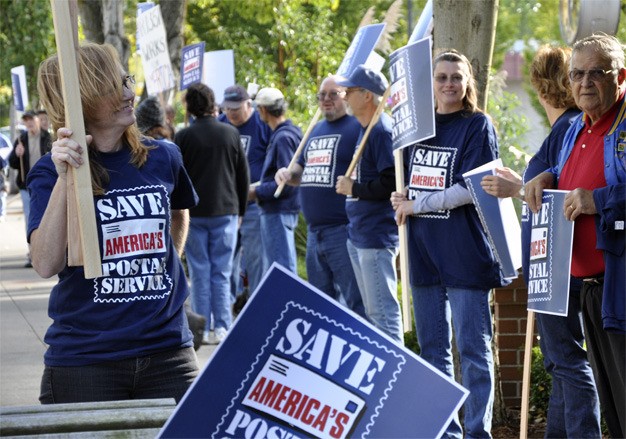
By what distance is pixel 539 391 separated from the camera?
6.84 metres

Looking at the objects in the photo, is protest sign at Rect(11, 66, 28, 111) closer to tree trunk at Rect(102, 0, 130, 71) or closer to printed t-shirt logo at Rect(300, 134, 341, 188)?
tree trunk at Rect(102, 0, 130, 71)

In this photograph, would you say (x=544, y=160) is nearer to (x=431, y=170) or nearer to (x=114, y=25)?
(x=431, y=170)

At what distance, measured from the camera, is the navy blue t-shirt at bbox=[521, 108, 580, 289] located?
17.5 ft

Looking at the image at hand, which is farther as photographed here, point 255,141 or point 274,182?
point 255,141

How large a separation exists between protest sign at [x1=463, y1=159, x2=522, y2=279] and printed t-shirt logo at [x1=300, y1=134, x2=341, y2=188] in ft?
8.69

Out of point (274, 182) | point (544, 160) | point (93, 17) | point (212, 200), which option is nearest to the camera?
point (544, 160)

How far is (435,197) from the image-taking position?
6000 mm

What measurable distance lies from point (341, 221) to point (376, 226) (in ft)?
2.82

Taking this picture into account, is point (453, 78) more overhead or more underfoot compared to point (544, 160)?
more overhead

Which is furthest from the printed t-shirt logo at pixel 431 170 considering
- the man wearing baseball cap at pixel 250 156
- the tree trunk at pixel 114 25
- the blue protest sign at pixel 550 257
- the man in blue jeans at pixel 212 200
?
the tree trunk at pixel 114 25

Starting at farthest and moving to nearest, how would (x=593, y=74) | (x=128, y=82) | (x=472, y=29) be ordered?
(x=472, y=29) < (x=593, y=74) < (x=128, y=82)

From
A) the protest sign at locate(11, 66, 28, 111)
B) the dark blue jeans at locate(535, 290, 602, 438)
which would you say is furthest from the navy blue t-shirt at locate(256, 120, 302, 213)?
the protest sign at locate(11, 66, 28, 111)

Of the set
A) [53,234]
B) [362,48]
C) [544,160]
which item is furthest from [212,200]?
[53,234]

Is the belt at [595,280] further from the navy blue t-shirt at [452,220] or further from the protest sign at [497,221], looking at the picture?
the navy blue t-shirt at [452,220]
